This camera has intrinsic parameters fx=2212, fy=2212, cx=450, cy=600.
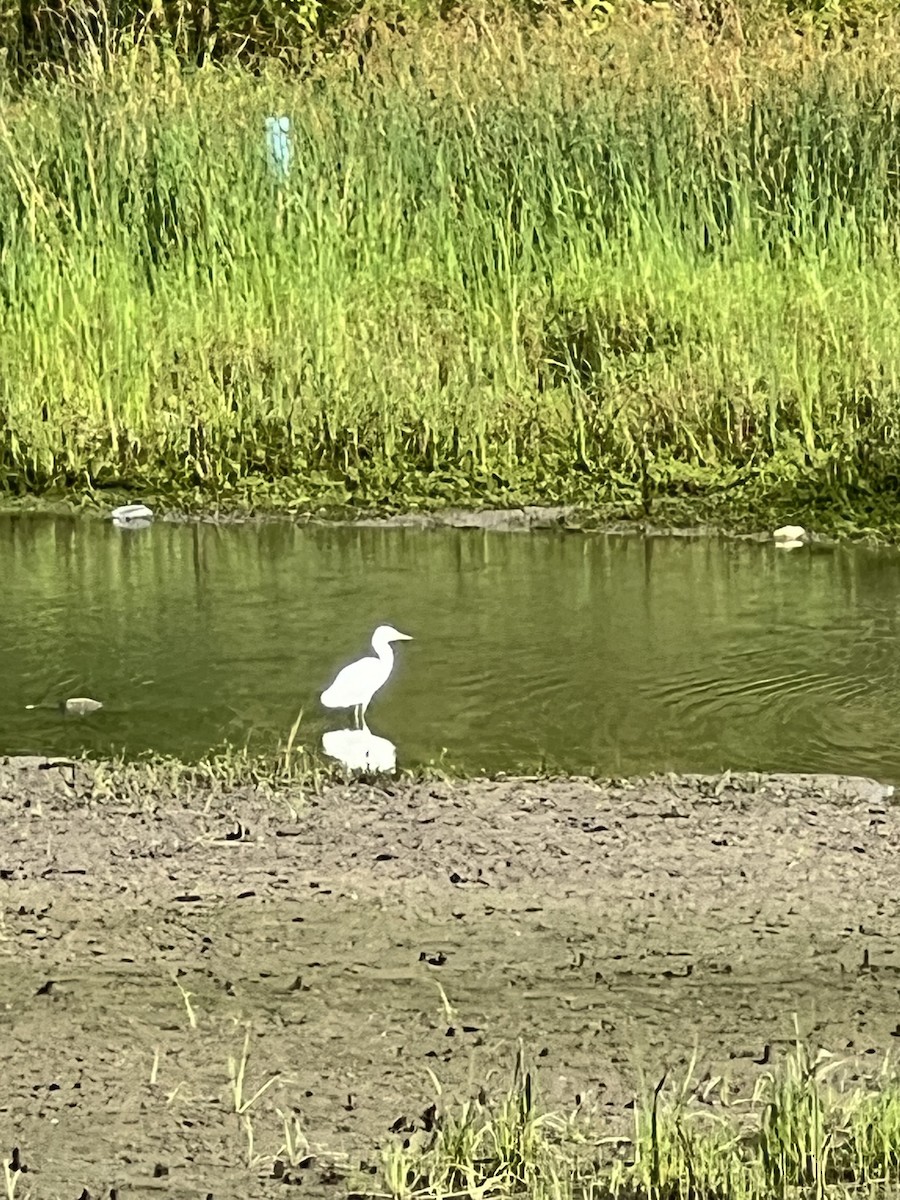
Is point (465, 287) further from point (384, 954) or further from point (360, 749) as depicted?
point (384, 954)

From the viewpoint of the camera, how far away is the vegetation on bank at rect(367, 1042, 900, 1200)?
3250 mm

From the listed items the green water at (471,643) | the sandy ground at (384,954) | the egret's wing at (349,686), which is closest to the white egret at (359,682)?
the egret's wing at (349,686)

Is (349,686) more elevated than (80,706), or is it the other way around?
(349,686)

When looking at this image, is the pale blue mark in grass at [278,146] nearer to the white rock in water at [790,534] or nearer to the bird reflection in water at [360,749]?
the white rock in water at [790,534]

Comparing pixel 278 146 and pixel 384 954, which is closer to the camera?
pixel 384 954

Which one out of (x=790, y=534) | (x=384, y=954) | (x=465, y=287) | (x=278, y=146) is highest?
(x=278, y=146)

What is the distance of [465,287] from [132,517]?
6.61 ft

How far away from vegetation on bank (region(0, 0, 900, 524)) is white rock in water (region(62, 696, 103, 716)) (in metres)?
2.78

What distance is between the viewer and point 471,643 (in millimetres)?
6875

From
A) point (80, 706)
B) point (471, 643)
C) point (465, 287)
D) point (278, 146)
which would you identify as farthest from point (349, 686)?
point (278, 146)

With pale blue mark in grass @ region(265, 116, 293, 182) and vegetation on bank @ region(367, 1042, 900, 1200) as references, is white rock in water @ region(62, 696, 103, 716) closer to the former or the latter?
vegetation on bank @ region(367, 1042, 900, 1200)

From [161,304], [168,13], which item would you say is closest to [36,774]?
[161,304]

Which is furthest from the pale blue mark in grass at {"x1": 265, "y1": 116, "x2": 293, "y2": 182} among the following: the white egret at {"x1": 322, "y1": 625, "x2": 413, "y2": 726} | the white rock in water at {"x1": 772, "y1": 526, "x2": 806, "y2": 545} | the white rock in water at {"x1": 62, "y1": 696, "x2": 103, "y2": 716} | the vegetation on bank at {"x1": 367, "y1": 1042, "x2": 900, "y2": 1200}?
the vegetation on bank at {"x1": 367, "y1": 1042, "x2": 900, "y2": 1200}

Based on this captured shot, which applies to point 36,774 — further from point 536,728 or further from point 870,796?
point 870,796
